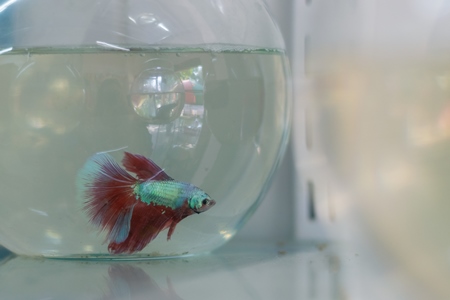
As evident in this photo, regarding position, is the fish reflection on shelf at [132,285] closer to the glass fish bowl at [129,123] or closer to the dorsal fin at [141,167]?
the glass fish bowl at [129,123]

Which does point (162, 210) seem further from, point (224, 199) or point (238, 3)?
point (238, 3)

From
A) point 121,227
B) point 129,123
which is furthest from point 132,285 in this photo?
point 129,123

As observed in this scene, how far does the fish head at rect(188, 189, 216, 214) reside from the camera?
0.72 m

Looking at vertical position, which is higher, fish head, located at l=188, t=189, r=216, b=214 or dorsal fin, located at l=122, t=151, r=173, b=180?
dorsal fin, located at l=122, t=151, r=173, b=180

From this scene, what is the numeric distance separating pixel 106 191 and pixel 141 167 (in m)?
0.05

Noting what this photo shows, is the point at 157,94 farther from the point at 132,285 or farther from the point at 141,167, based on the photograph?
the point at 132,285

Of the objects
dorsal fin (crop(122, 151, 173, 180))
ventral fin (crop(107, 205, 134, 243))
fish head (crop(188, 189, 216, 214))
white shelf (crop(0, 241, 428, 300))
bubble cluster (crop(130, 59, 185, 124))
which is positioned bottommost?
white shelf (crop(0, 241, 428, 300))

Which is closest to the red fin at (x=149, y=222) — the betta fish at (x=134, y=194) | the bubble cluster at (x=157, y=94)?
the betta fish at (x=134, y=194)

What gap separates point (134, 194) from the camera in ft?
2.38

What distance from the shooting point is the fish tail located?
718mm

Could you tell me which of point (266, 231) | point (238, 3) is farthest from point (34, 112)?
point (266, 231)

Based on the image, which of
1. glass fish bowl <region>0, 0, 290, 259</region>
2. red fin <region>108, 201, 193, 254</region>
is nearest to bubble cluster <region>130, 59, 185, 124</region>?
glass fish bowl <region>0, 0, 290, 259</region>

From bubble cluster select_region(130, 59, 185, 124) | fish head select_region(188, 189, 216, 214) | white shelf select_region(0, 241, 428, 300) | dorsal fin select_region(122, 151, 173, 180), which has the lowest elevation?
white shelf select_region(0, 241, 428, 300)

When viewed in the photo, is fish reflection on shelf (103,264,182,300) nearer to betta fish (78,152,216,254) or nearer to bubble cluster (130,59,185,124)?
betta fish (78,152,216,254)
